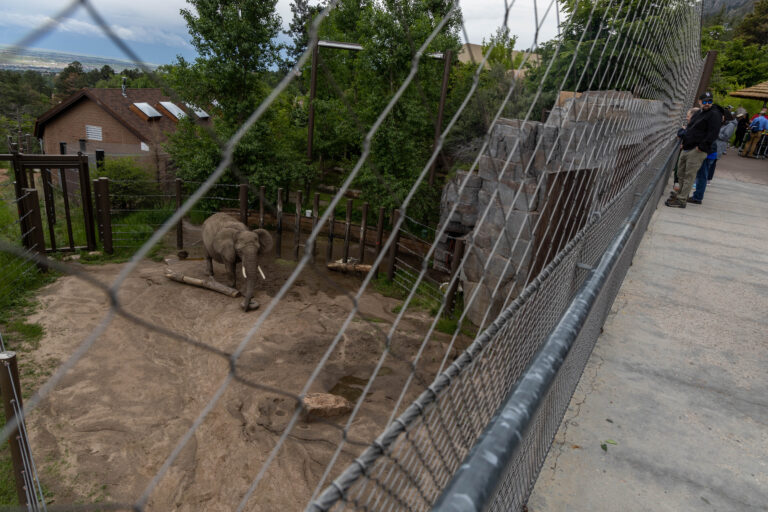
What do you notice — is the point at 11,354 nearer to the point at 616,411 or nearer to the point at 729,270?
the point at 616,411

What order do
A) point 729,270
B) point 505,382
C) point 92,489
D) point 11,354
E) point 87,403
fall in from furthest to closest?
point 87,403, point 92,489, point 729,270, point 11,354, point 505,382

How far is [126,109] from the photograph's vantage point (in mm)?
16844

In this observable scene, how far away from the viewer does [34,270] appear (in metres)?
7.85

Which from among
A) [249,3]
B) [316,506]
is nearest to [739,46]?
[249,3]

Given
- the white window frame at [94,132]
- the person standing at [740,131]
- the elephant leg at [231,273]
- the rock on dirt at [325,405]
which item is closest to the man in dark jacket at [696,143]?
the rock on dirt at [325,405]

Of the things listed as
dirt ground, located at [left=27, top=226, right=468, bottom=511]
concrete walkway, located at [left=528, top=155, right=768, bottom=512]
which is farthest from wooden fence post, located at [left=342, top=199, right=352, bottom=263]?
concrete walkway, located at [left=528, top=155, right=768, bottom=512]

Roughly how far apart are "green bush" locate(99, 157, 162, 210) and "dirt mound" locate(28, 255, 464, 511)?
159 inches

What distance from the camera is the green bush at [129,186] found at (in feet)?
38.6

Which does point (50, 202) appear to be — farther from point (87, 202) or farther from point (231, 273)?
point (231, 273)

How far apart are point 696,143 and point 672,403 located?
4464mm

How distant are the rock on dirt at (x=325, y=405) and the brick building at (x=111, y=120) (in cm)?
1316

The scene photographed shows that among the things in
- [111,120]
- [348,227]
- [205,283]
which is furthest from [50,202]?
[111,120]

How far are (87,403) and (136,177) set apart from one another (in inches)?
353

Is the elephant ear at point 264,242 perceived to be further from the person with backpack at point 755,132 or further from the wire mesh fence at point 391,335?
the person with backpack at point 755,132
